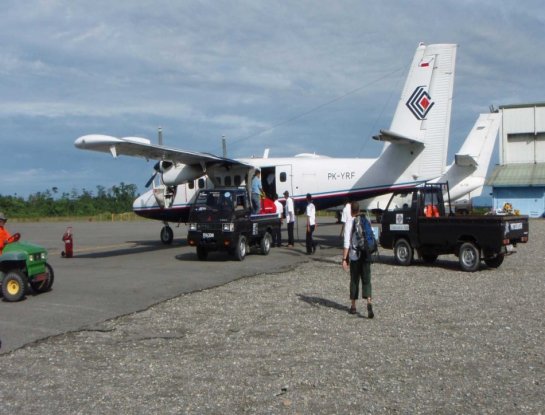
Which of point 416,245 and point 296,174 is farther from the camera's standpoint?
point 296,174

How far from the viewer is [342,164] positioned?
2284cm

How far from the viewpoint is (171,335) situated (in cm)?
877

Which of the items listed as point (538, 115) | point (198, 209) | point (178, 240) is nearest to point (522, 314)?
point (198, 209)

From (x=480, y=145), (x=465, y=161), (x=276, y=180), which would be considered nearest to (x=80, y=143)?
(x=276, y=180)

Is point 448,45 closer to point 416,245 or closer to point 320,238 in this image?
point 416,245

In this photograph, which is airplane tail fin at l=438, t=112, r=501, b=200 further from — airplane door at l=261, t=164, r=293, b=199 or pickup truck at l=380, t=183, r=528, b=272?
pickup truck at l=380, t=183, r=528, b=272

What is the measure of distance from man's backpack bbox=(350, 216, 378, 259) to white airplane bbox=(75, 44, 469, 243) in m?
9.98

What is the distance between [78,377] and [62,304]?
15.4ft

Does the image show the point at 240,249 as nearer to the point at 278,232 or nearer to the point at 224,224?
the point at 224,224

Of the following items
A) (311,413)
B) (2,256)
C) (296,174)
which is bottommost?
(311,413)

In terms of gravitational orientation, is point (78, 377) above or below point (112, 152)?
below

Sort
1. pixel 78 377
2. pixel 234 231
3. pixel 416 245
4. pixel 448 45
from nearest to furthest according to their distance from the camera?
pixel 78 377
pixel 416 245
pixel 234 231
pixel 448 45

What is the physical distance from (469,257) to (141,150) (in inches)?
460

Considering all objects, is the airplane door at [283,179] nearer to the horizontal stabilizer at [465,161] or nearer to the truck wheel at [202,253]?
the truck wheel at [202,253]
